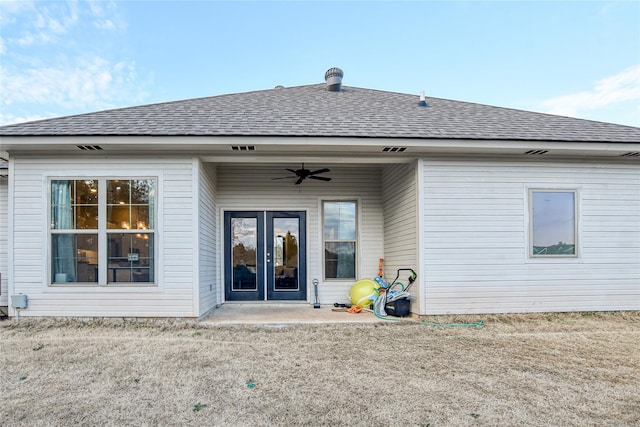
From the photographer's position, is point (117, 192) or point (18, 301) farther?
point (117, 192)

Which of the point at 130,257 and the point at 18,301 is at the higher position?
the point at 130,257

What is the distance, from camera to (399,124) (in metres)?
6.48

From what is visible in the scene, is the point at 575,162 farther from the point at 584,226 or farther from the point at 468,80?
the point at 468,80

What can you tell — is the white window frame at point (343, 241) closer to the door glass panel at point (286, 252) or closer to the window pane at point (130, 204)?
the door glass panel at point (286, 252)

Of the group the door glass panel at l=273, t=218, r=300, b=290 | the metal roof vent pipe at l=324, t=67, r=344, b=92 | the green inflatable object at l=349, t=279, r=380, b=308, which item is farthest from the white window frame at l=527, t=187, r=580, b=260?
the metal roof vent pipe at l=324, t=67, r=344, b=92

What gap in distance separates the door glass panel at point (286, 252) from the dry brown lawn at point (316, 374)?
2.40m

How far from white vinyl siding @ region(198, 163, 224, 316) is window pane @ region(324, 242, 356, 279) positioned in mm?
2188

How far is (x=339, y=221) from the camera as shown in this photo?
27.0 feet

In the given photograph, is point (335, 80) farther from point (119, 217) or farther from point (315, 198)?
point (119, 217)

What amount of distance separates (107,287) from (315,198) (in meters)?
4.05

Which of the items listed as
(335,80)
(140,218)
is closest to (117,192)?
(140,218)

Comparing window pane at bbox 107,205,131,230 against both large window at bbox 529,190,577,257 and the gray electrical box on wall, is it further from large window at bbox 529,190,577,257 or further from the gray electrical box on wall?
large window at bbox 529,190,577,257

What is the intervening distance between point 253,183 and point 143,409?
17.9ft

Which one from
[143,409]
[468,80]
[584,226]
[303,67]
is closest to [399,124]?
[584,226]
